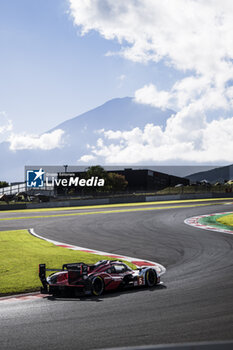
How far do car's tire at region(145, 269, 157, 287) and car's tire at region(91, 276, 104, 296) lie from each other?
126cm

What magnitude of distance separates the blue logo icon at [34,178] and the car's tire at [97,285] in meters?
70.3

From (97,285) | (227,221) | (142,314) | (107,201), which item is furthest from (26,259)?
(107,201)

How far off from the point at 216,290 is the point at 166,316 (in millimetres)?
2554

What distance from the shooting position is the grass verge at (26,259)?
10688mm

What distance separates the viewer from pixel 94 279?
9.37 m

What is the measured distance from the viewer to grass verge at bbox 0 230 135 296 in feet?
35.1

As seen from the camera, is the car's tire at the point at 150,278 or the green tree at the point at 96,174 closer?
the car's tire at the point at 150,278

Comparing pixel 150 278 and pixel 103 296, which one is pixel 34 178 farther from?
pixel 103 296

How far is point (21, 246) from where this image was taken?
17703 millimetres

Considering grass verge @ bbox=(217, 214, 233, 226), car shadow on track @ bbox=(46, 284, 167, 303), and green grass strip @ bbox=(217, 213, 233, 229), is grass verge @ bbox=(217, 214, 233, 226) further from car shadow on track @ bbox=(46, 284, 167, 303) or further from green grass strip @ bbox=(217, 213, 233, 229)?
car shadow on track @ bbox=(46, 284, 167, 303)

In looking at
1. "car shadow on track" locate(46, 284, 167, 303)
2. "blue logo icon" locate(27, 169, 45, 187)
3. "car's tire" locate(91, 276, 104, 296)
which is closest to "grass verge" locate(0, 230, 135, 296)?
"car shadow on track" locate(46, 284, 167, 303)

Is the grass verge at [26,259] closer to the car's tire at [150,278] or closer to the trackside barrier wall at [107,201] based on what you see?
the car's tire at [150,278]

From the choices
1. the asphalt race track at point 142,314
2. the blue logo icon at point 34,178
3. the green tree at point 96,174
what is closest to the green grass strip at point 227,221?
the asphalt race track at point 142,314

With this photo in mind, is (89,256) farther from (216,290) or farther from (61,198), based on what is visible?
(61,198)
